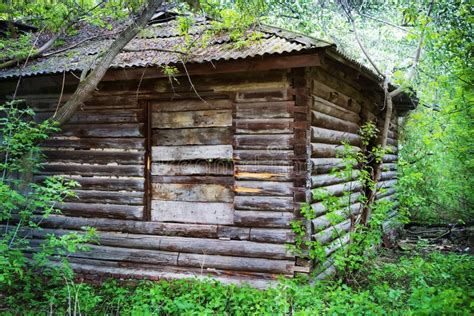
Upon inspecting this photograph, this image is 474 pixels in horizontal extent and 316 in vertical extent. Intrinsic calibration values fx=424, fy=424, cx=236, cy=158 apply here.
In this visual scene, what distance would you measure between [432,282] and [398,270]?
584 millimetres

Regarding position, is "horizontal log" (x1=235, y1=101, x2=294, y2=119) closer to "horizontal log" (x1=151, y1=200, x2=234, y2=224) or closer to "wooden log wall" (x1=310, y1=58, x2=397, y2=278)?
"wooden log wall" (x1=310, y1=58, x2=397, y2=278)

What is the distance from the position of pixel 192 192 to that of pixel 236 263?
1221 millimetres

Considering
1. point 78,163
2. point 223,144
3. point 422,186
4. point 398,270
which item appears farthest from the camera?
point 422,186

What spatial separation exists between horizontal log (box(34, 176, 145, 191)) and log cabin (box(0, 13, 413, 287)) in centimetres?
2

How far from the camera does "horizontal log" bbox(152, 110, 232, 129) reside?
A: 609 cm

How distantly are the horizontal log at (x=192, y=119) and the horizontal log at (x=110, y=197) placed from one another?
1122 mm

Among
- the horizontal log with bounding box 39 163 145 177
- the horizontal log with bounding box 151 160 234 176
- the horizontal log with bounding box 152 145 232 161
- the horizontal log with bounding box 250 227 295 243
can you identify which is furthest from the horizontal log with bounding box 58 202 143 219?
the horizontal log with bounding box 250 227 295 243

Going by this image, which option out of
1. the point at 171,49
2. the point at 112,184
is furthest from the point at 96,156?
the point at 171,49

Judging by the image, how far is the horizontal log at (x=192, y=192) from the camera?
6.10 metres

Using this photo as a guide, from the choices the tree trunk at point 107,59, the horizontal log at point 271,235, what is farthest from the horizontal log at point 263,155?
the tree trunk at point 107,59

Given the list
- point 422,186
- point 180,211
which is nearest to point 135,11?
point 180,211

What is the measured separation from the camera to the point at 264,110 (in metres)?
5.79

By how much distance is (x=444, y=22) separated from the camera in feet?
35.2

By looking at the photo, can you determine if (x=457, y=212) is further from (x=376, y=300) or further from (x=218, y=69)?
(x=218, y=69)
